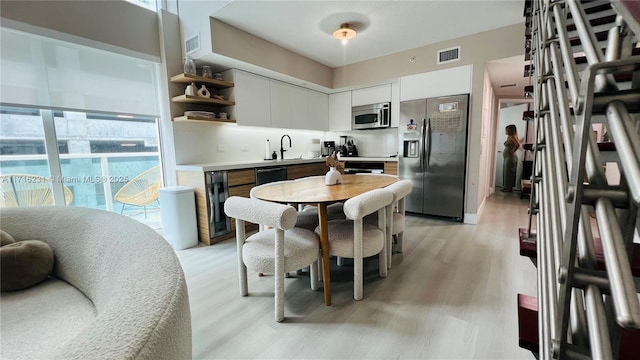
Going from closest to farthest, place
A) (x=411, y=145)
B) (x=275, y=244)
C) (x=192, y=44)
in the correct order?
(x=275, y=244)
(x=192, y=44)
(x=411, y=145)

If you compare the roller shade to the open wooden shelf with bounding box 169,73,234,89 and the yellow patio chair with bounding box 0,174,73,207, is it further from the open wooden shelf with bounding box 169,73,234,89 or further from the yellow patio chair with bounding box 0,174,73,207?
the yellow patio chair with bounding box 0,174,73,207

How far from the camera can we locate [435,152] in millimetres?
3898

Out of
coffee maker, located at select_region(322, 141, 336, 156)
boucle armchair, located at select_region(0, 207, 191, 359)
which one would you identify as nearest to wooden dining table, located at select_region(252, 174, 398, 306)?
boucle armchair, located at select_region(0, 207, 191, 359)

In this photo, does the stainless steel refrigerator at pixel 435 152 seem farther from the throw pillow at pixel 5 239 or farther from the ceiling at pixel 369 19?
the throw pillow at pixel 5 239

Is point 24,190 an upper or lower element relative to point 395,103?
lower

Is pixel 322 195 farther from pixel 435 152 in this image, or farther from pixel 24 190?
pixel 24 190

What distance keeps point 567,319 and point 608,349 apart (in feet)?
0.30

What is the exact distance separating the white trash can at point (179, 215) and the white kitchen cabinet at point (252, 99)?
49.2 inches

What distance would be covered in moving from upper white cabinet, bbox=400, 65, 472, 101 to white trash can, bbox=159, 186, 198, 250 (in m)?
3.45

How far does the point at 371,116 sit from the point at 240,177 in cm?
264

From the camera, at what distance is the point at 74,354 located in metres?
0.45

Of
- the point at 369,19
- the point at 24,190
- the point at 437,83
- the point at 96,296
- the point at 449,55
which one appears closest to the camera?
the point at 96,296


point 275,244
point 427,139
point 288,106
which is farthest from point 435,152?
point 275,244

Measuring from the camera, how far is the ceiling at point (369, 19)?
111 inches
